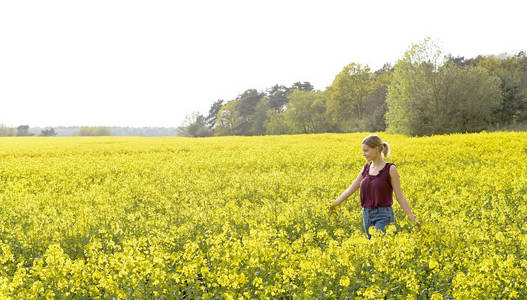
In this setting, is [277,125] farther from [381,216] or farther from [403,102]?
[381,216]

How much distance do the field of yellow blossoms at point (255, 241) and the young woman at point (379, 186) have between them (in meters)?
0.41

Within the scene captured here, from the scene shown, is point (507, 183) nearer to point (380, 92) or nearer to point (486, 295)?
point (486, 295)

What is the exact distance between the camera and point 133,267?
4.66m

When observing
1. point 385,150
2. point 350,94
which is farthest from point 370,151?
point 350,94

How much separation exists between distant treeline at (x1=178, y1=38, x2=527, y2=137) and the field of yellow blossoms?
23.5 metres

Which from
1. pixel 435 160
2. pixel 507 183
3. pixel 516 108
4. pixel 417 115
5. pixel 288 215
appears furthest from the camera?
pixel 516 108

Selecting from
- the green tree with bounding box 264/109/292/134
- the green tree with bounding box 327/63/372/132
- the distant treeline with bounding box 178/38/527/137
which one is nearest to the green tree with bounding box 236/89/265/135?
the distant treeline with bounding box 178/38/527/137

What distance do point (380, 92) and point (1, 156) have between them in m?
59.3

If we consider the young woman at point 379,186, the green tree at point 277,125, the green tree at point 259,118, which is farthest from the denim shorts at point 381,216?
the green tree at point 259,118

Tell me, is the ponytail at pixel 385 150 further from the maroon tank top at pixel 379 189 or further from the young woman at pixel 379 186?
the maroon tank top at pixel 379 189

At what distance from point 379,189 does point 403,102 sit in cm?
3727

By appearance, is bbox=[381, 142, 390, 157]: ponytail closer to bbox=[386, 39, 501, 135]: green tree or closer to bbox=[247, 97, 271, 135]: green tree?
bbox=[386, 39, 501, 135]: green tree

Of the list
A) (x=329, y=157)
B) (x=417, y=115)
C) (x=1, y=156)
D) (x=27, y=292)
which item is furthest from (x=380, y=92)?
(x=27, y=292)

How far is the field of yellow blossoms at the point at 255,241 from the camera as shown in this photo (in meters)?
4.23
